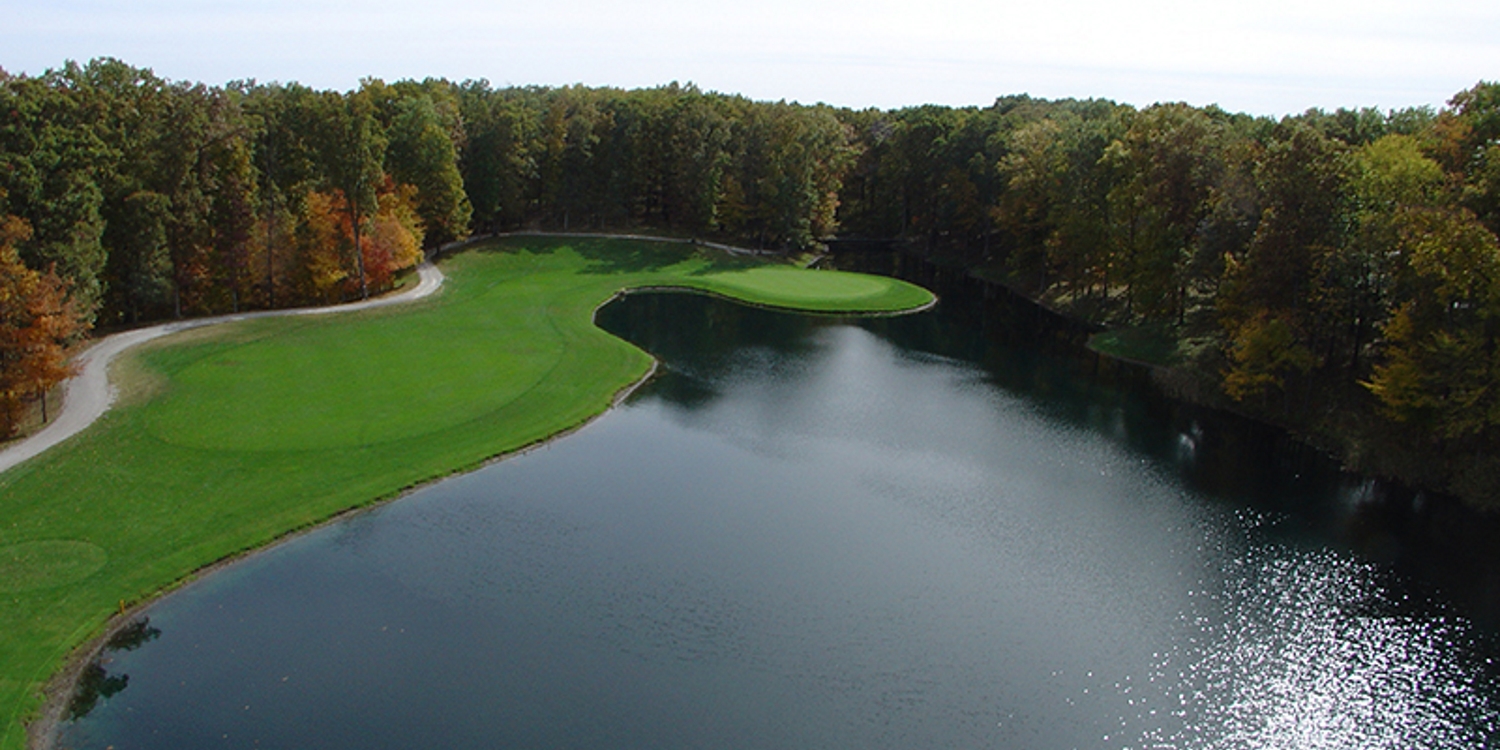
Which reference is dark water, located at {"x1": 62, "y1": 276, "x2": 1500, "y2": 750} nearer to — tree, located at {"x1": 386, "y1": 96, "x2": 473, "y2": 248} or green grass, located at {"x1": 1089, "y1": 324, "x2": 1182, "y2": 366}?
green grass, located at {"x1": 1089, "y1": 324, "x2": 1182, "y2": 366}

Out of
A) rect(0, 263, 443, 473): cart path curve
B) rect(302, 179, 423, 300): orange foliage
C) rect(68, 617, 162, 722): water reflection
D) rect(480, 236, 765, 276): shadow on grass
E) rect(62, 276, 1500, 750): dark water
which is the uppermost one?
rect(302, 179, 423, 300): orange foliage

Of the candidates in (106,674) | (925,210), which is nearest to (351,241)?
(106,674)

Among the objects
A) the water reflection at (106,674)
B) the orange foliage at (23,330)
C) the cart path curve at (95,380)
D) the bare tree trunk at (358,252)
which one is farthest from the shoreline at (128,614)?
the bare tree trunk at (358,252)

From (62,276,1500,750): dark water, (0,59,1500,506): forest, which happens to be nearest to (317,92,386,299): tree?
(0,59,1500,506): forest

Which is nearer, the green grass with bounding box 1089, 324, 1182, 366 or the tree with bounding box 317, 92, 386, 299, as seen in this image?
the green grass with bounding box 1089, 324, 1182, 366

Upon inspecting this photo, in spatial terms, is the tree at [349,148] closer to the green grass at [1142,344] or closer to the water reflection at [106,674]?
the water reflection at [106,674]

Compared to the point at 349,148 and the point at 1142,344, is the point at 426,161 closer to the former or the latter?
the point at 349,148
